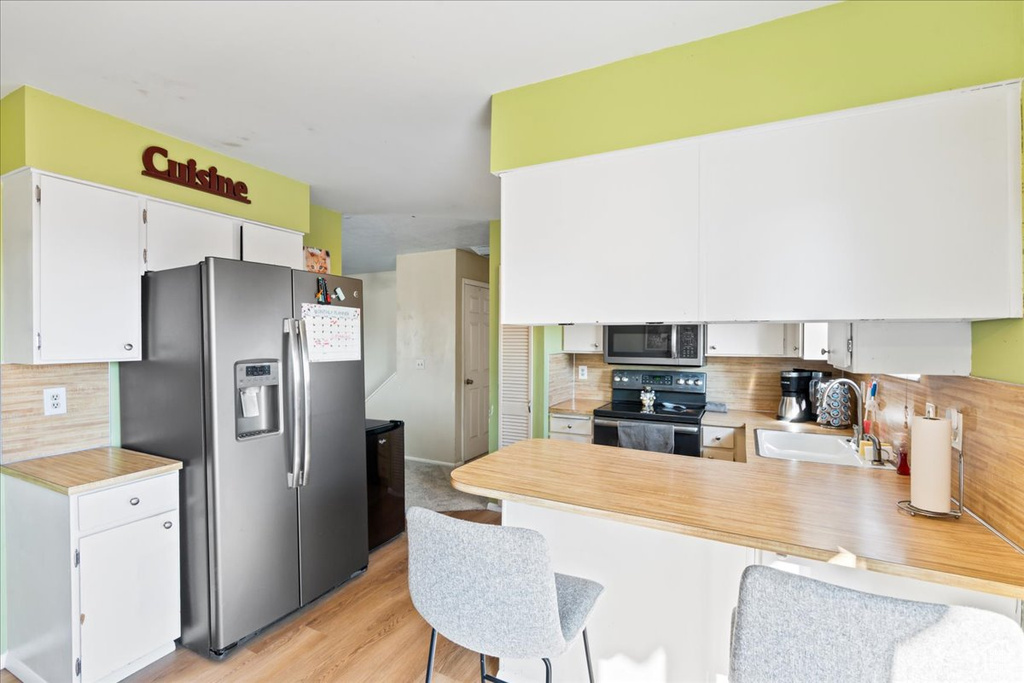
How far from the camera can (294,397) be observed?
2295 mm

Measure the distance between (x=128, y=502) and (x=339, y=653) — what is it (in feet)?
3.68

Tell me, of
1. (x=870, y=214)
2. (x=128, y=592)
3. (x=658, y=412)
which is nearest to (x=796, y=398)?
(x=658, y=412)

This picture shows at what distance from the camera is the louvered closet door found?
3.79 m

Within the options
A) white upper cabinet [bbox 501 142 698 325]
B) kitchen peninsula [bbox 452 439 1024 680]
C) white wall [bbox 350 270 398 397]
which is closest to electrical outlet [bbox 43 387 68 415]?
kitchen peninsula [bbox 452 439 1024 680]

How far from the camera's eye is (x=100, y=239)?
2.13m

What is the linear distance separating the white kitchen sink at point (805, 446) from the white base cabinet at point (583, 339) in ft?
4.40

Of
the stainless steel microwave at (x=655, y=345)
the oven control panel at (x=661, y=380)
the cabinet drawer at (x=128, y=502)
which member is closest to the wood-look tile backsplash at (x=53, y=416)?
the cabinet drawer at (x=128, y=502)

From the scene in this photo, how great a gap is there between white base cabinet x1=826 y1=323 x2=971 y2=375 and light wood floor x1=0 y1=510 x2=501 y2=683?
1.89m

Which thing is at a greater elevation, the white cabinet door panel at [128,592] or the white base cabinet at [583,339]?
the white base cabinet at [583,339]

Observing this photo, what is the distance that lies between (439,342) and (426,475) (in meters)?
1.50

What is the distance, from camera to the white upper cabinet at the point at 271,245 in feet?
9.20

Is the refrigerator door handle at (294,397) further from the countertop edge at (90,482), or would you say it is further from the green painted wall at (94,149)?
the green painted wall at (94,149)

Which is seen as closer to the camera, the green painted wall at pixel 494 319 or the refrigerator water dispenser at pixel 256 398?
the refrigerator water dispenser at pixel 256 398

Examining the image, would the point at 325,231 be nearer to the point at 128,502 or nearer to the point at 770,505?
the point at 128,502
